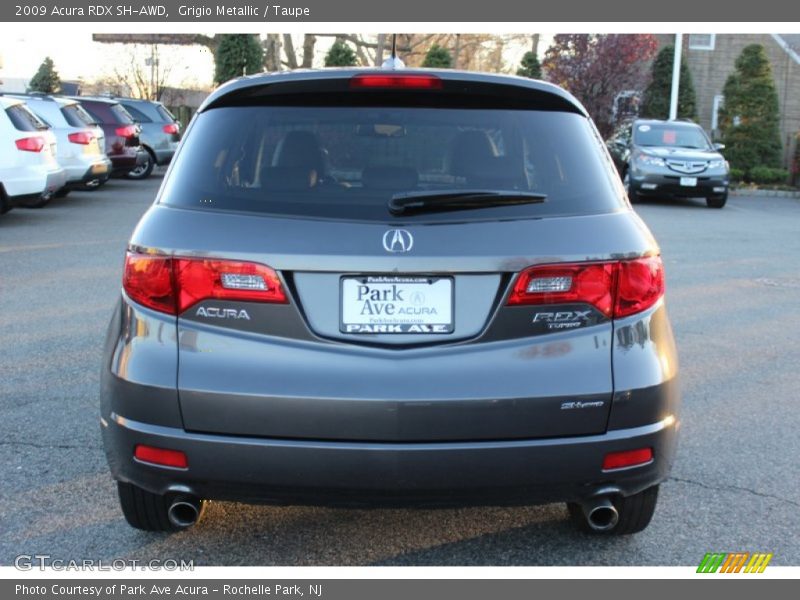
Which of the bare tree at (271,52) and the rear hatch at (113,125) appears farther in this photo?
the bare tree at (271,52)

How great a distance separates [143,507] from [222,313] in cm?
97

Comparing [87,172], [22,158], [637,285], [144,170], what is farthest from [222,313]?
[144,170]

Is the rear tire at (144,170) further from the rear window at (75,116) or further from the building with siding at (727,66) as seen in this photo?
the building with siding at (727,66)

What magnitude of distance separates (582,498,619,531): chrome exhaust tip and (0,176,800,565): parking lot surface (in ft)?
0.65

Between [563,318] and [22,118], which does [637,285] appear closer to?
[563,318]

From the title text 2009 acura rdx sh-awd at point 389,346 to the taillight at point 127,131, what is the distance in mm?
17755

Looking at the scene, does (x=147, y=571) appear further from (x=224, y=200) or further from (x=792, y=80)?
(x=792, y=80)

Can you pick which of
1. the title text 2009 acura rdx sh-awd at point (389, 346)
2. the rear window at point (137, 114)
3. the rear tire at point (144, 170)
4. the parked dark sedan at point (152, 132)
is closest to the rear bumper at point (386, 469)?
the title text 2009 acura rdx sh-awd at point (389, 346)

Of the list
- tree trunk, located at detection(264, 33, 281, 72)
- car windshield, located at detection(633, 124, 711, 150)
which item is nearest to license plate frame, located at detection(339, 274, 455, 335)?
car windshield, located at detection(633, 124, 711, 150)

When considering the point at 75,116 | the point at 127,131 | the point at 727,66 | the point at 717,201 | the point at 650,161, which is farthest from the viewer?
the point at 727,66

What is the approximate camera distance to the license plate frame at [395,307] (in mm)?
2889

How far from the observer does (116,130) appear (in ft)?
65.3

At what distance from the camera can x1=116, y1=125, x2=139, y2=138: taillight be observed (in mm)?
19938
